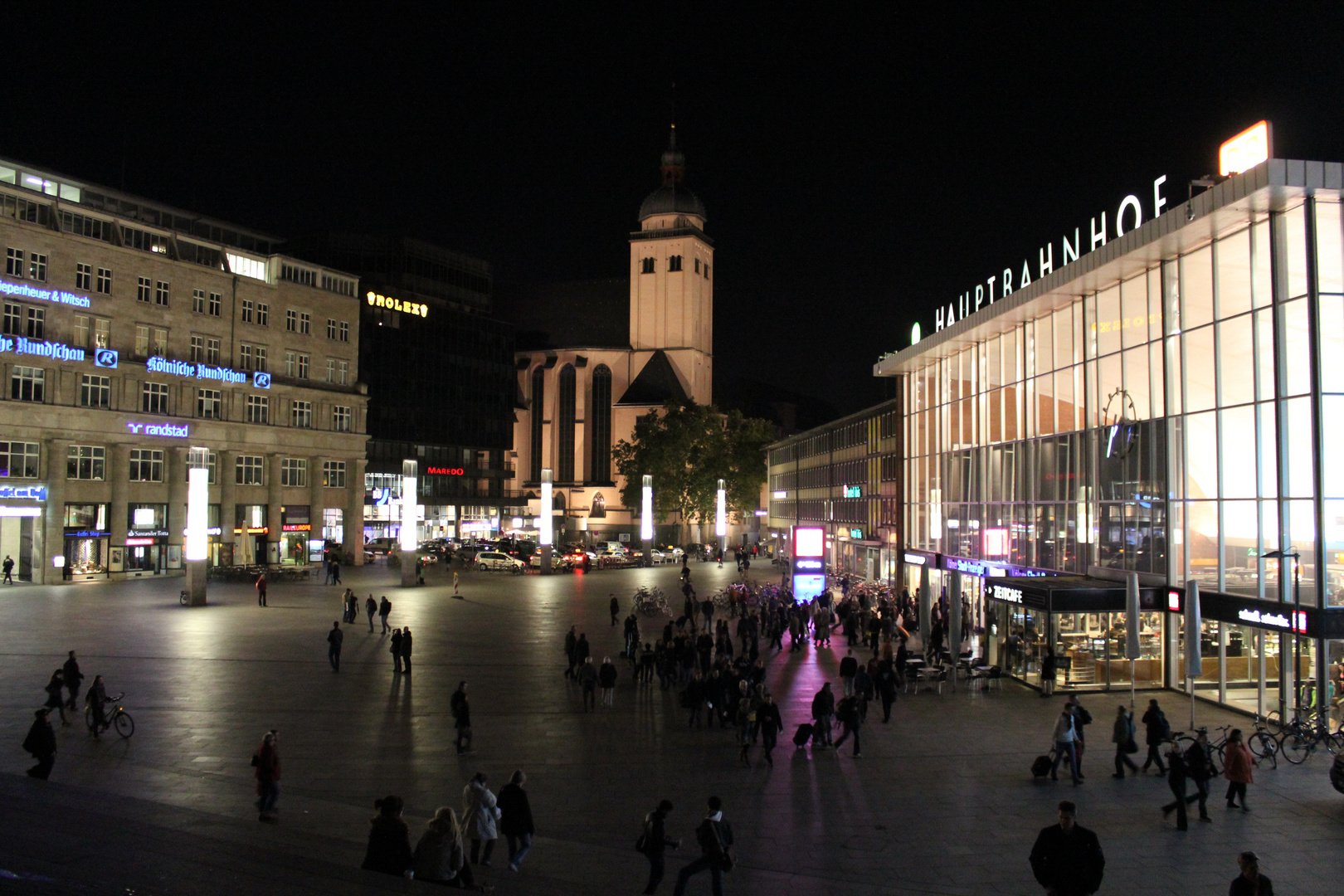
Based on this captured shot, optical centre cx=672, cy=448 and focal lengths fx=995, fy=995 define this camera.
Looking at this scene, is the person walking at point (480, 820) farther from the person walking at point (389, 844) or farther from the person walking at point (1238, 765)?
the person walking at point (1238, 765)

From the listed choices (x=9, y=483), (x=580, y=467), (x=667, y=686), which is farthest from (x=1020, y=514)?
(x=580, y=467)

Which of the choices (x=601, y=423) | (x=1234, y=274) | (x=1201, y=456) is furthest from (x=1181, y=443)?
(x=601, y=423)

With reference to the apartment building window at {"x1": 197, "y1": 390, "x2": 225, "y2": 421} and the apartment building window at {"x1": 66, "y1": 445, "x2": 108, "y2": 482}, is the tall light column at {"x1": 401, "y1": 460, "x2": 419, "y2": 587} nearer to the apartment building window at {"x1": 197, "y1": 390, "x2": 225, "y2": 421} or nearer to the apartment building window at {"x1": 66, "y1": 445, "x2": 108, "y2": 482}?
the apartment building window at {"x1": 197, "y1": 390, "x2": 225, "y2": 421}

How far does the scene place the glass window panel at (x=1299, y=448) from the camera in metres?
20.0

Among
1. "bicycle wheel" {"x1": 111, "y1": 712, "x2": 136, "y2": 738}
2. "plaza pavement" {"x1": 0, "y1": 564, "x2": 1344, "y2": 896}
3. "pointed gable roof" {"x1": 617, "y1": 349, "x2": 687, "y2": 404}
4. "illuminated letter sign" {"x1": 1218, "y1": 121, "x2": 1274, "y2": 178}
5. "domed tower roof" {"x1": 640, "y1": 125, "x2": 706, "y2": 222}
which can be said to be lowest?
"plaza pavement" {"x1": 0, "y1": 564, "x2": 1344, "y2": 896}

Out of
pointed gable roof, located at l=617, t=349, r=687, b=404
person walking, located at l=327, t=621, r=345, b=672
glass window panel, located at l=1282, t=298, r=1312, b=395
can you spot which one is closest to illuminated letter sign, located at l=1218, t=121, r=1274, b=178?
glass window panel, located at l=1282, t=298, r=1312, b=395

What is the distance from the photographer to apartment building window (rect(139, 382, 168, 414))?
5819 centimetres

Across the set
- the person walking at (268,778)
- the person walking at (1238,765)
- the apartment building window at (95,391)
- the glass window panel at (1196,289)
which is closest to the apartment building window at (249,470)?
the apartment building window at (95,391)

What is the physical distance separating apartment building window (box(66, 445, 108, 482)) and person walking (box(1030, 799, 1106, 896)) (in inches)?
2261

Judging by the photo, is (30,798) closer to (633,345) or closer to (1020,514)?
(1020,514)

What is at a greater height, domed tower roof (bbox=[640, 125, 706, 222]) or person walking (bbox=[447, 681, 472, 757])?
domed tower roof (bbox=[640, 125, 706, 222])

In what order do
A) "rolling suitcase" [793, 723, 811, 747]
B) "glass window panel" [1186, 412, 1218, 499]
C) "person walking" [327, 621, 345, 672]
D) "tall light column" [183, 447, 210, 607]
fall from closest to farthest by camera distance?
"rolling suitcase" [793, 723, 811, 747]
"glass window panel" [1186, 412, 1218, 499]
"person walking" [327, 621, 345, 672]
"tall light column" [183, 447, 210, 607]

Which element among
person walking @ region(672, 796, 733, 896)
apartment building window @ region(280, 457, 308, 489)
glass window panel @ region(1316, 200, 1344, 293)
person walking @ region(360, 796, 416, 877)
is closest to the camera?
person walking @ region(360, 796, 416, 877)

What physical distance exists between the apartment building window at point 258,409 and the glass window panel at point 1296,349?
60368 mm
